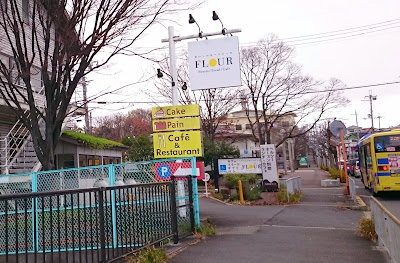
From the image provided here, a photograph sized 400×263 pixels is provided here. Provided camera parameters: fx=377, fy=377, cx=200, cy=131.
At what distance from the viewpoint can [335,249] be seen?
7273 mm

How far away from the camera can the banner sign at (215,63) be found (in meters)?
11.7

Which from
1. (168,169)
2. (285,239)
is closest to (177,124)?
(168,169)

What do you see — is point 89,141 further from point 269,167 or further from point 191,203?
point 191,203

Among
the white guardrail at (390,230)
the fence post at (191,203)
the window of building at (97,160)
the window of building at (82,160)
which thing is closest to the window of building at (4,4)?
the fence post at (191,203)

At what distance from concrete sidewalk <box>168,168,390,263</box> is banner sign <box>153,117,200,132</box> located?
9.60ft

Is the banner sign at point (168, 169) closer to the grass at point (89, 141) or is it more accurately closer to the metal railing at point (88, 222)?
the metal railing at point (88, 222)

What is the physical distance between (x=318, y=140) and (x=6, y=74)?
60.8m

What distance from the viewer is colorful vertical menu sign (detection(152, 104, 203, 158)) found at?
35.4 ft

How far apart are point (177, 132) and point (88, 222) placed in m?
5.46

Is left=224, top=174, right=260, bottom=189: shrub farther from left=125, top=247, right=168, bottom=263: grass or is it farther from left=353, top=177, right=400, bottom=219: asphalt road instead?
left=125, top=247, right=168, bottom=263: grass

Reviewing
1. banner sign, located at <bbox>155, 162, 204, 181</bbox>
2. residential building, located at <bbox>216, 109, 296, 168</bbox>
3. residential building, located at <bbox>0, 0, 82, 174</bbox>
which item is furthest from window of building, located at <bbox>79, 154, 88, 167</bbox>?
residential building, located at <bbox>216, 109, 296, 168</bbox>

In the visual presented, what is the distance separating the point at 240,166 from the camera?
20422 millimetres

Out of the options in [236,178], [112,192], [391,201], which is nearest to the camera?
[112,192]

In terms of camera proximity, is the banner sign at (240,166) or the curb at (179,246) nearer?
the curb at (179,246)
